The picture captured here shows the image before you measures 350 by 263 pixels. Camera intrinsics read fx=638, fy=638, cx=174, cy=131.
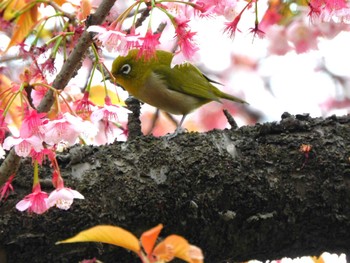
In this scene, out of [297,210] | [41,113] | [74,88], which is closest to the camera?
[41,113]

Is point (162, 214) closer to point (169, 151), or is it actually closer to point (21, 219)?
point (169, 151)

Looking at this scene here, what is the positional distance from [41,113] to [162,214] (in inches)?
16.5

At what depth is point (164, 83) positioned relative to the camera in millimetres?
2717

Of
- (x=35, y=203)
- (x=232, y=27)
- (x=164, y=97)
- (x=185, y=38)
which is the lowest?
(x=35, y=203)

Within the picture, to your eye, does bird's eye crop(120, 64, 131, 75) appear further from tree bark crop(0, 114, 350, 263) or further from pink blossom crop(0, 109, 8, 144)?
pink blossom crop(0, 109, 8, 144)

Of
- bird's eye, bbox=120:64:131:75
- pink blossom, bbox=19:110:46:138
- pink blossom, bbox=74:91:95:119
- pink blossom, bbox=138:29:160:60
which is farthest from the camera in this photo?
bird's eye, bbox=120:64:131:75

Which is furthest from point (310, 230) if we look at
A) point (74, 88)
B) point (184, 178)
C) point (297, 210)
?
point (74, 88)

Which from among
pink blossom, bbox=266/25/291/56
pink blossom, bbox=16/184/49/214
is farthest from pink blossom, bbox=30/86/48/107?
pink blossom, bbox=266/25/291/56

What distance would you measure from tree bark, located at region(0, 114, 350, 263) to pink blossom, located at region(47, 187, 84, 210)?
0.13 meters

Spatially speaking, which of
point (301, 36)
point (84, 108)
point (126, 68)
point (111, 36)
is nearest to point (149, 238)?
point (111, 36)

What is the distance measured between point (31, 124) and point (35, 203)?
188mm

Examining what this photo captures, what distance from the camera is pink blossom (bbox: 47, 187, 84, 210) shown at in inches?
58.7

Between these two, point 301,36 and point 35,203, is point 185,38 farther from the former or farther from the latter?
point 301,36

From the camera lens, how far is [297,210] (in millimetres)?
1724
